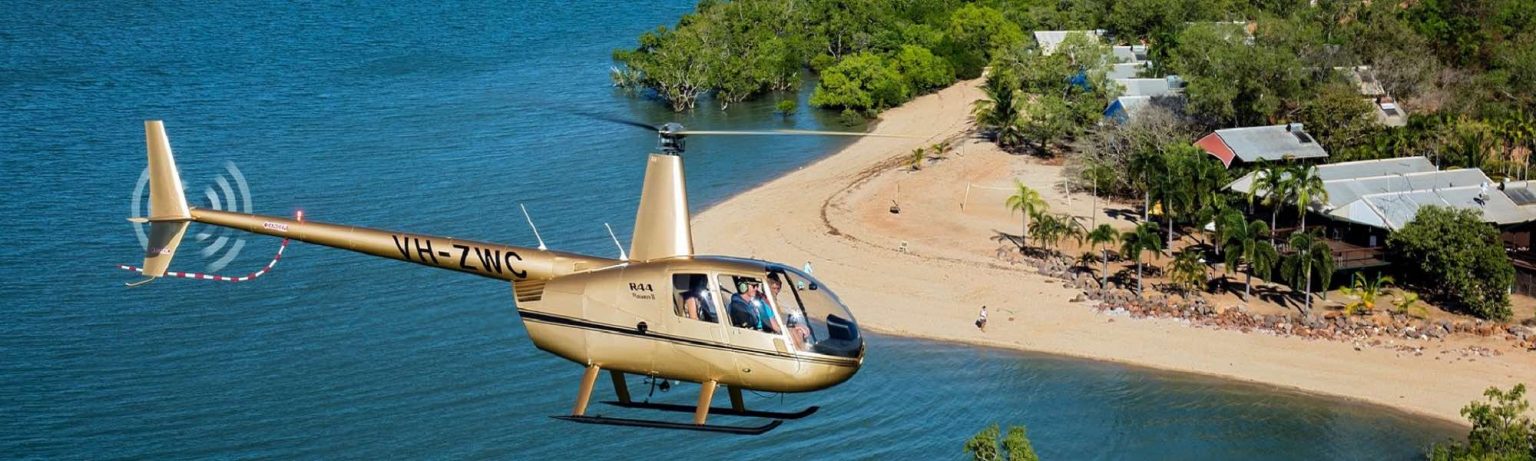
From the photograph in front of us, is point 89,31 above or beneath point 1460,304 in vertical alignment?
above

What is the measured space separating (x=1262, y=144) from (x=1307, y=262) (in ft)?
51.0

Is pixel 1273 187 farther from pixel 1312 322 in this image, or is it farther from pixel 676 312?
pixel 676 312

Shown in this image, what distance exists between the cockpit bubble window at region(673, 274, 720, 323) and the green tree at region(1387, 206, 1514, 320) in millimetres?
30039

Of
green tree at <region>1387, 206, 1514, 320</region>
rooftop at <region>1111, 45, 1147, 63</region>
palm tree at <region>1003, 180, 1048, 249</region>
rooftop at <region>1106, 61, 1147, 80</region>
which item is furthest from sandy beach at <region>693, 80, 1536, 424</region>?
rooftop at <region>1111, 45, 1147, 63</region>

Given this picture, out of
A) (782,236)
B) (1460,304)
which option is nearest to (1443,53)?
(1460,304)

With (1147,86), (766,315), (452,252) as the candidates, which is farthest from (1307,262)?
(452,252)

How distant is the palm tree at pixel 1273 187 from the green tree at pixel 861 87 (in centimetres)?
3256

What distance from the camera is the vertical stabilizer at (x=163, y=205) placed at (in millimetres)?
28531

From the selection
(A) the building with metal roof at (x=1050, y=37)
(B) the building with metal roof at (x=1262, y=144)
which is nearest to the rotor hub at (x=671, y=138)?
(B) the building with metal roof at (x=1262, y=144)

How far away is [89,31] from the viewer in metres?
108

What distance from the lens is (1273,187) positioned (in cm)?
5159

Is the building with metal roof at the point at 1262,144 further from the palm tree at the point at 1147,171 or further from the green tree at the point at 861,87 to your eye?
the green tree at the point at 861,87

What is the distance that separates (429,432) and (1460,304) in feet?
97.5

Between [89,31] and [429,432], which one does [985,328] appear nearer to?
[429,432]
